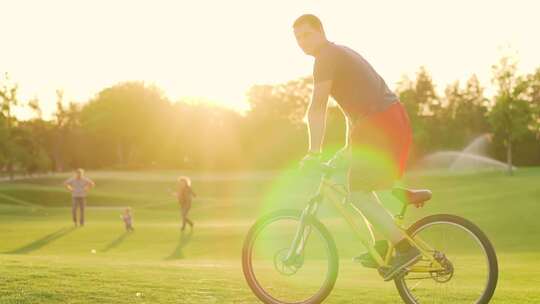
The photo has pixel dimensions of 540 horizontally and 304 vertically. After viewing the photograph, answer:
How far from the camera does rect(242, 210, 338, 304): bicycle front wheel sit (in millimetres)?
6074

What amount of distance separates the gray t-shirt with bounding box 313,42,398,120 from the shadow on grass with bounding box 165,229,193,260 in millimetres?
15008

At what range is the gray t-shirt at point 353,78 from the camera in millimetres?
5617

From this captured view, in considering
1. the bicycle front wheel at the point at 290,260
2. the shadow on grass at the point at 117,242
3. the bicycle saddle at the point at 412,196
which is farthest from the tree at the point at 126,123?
the bicycle saddle at the point at 412,196

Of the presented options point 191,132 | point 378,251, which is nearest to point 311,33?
point 378,251

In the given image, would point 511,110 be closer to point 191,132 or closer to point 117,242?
point 117,242

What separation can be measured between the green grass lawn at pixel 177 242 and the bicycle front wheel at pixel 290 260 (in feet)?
2.36

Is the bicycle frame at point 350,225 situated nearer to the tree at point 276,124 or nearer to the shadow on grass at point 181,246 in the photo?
the shadow on grass at point 181,246

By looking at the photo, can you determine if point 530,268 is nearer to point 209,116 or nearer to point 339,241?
point 339,241

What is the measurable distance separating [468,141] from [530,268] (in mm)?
74956

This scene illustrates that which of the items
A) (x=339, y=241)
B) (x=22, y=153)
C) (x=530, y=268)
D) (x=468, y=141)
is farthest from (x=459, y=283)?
(x=468, y=141)

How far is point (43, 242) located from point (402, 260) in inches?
798

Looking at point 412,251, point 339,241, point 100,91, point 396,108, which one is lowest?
point 339,241

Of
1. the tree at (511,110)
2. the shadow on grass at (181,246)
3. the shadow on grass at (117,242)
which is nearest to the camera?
the shadow on grass at (181,246)

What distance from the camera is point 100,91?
109 metres
